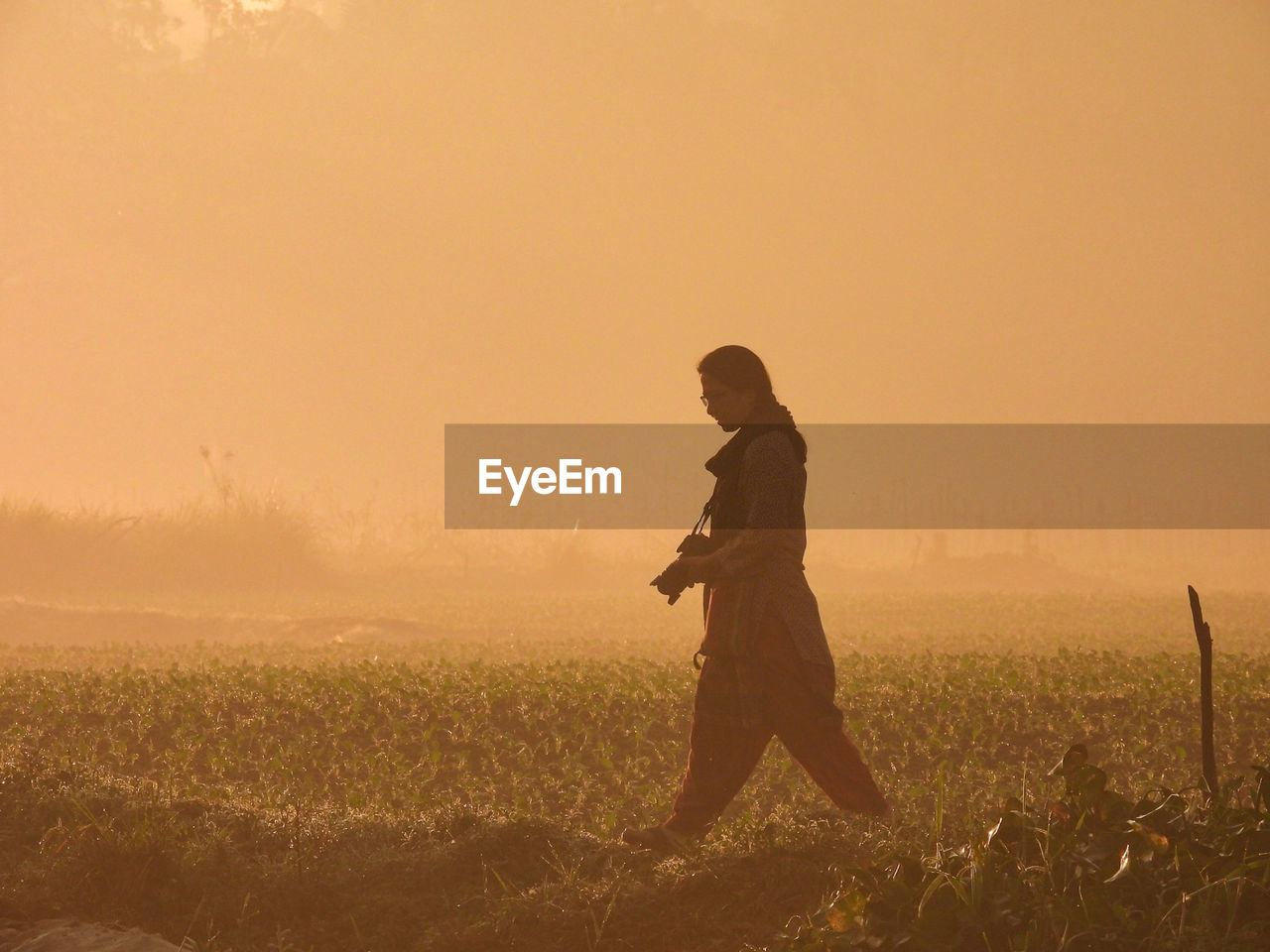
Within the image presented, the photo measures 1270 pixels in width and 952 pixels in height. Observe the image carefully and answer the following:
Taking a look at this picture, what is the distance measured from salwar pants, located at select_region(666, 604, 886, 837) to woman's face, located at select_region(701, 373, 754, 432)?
3.58 ft

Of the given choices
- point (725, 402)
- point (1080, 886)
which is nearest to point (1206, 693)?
point (1080, 886)

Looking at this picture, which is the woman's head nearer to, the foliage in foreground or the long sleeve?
the long sleeve

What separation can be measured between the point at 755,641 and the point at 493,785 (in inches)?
210

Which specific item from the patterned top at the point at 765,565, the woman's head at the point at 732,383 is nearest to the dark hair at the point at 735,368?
the woman's head at the point at 732,383

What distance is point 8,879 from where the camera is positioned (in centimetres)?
788

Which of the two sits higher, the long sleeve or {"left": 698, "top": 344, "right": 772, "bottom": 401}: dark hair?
{"left": 698, "top": 344, "right": 772, "bottom": 401}: dark hair

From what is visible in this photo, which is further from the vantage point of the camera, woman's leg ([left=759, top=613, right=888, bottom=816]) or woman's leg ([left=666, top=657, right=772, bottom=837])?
woman's leg ([left=666, top=657, right=772, bottom=837])

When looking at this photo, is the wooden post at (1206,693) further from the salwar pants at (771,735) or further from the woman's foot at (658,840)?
the woman's foot at (658,840)

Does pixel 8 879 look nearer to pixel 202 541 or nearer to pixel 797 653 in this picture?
pixel 797 653

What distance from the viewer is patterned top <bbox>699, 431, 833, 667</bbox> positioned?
7.62 m

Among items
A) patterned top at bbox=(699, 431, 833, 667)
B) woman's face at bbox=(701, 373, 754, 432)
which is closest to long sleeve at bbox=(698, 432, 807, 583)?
patterned top at bbox=(699, 431, 833, 667)

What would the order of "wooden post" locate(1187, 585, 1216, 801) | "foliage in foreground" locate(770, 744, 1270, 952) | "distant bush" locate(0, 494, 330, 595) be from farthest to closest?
"distant bush" locate(0, 494, 330, 595) → "wooden post" locate(1187, 585, 1216, 801) → "foliage in foreground" locate(770, 744, 1270, 952)

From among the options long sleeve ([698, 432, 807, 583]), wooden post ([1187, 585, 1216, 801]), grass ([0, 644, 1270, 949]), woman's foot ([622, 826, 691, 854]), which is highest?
long sleeve ([698, 432, 807, 583])

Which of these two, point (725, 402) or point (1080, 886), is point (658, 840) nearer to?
point (725, 402)
